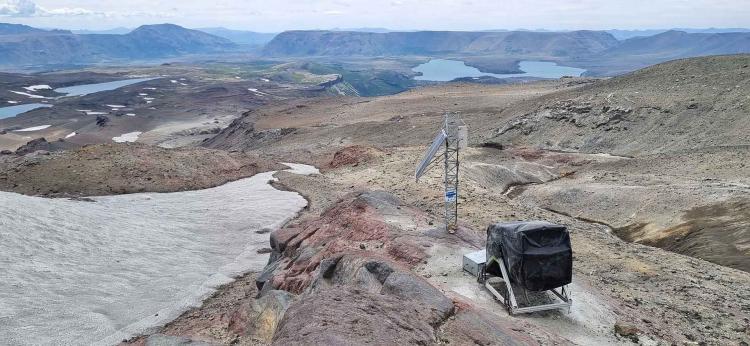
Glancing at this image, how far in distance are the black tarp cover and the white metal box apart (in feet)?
4.90

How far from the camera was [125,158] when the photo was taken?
3875cm

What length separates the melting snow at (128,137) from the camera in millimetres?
97500

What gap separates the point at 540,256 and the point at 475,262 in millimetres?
2401

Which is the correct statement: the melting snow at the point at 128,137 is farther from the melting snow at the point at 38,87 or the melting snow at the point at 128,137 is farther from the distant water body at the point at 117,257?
the melting snow at the point at 38,87

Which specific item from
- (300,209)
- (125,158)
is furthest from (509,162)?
(125,158)

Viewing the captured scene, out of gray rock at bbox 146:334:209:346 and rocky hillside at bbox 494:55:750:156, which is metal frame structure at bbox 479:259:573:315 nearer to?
gray rock at bbox 146:334:209:346

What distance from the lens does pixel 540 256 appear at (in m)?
13.8

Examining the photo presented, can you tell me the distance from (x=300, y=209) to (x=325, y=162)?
43.4 feet

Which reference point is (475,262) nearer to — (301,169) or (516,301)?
(516,301)

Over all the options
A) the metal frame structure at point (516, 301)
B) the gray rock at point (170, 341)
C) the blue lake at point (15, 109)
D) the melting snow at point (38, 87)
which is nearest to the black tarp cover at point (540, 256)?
the metal frame structure at point (516, 301)

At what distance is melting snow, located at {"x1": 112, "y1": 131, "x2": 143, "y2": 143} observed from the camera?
97.5 meters

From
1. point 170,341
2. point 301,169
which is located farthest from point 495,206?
point 301,169

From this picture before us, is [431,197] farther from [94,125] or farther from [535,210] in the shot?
[94,125]

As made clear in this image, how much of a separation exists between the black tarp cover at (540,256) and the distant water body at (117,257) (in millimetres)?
12031
